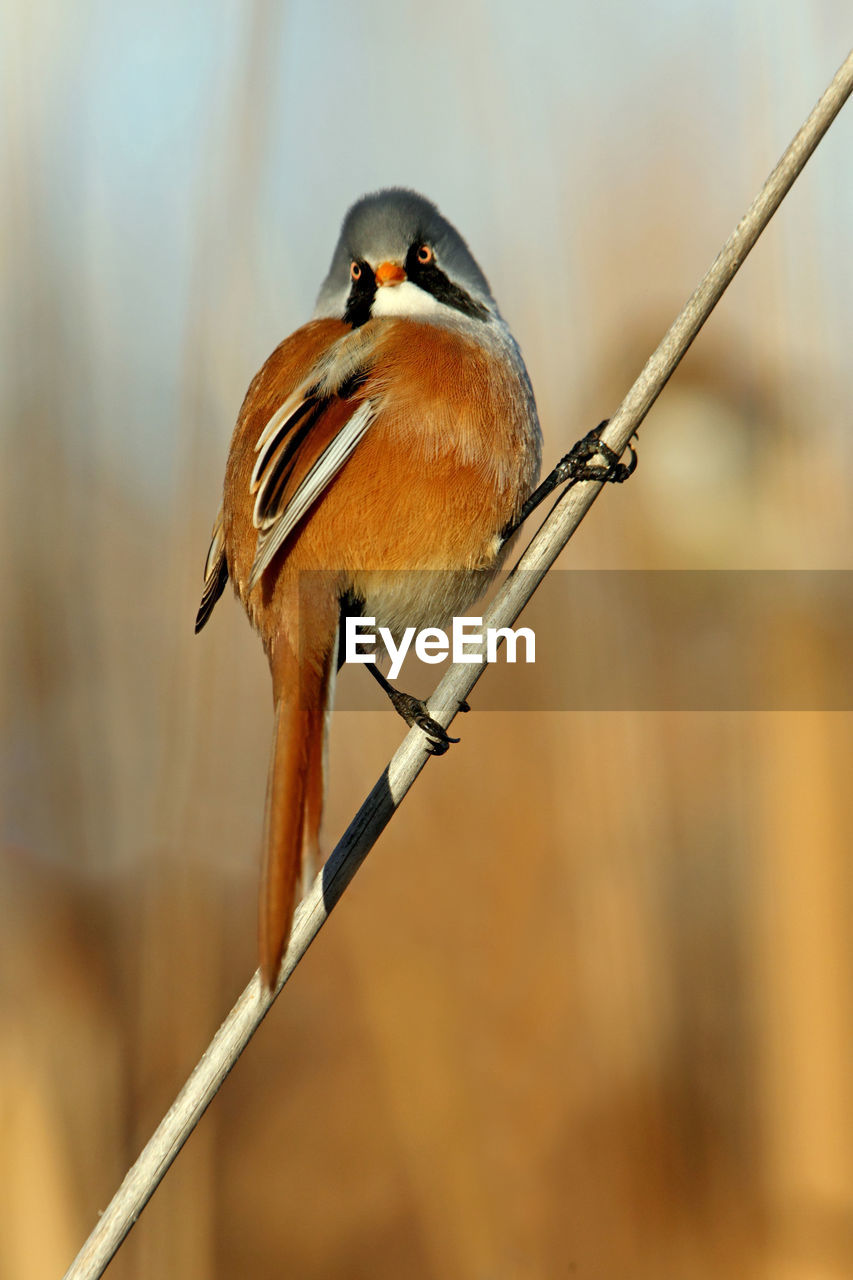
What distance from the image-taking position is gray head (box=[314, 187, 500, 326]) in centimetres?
200

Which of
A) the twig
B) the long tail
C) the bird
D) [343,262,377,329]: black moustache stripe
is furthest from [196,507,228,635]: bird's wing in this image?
the twig

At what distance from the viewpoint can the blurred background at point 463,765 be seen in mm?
2014

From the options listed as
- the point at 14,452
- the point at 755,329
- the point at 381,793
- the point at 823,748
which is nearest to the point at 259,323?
the point at 14,452

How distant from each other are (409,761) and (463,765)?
0.95 m

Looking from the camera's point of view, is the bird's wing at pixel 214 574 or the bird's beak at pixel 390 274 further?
the bird's beak at pixel 390 274

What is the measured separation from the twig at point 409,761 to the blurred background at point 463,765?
79 cm

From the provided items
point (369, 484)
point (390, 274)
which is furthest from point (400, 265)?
point (369, 484)

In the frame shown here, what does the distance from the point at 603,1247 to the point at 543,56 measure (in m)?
2.35

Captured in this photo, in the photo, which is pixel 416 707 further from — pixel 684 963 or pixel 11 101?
pixel 11 101

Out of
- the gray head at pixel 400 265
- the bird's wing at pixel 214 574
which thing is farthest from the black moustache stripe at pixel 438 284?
the bird's wing at pixel 214 574

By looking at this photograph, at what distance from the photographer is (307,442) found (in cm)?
168

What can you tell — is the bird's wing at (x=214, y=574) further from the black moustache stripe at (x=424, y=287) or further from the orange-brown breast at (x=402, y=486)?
the black moustache stripe at (x=424, y=287)

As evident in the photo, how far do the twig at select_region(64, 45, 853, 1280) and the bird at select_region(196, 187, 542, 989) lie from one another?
0.26m

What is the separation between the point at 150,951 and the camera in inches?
79.9
